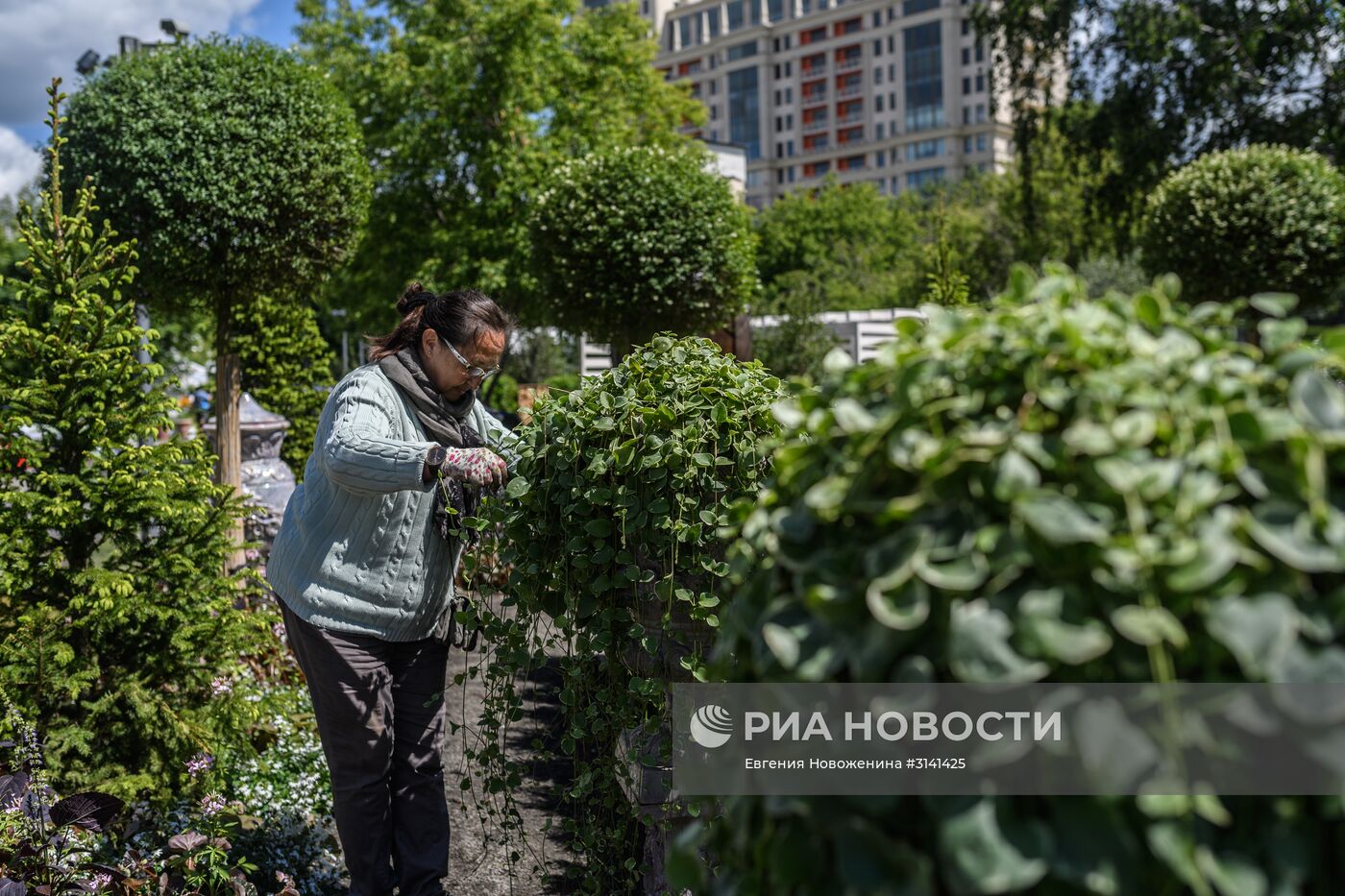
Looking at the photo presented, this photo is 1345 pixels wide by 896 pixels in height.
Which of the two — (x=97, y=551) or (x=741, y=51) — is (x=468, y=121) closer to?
(x=97, y=551)

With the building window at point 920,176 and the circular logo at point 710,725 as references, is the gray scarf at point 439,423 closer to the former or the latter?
the circular logo at point 710,725

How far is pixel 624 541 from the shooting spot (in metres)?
2.21

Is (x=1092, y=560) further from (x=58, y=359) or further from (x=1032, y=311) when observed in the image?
(x=58, y=359)

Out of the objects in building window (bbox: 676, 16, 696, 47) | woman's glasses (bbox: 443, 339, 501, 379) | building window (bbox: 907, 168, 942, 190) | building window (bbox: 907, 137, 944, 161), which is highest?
building window (bbox: 676, 16, 696, 47)

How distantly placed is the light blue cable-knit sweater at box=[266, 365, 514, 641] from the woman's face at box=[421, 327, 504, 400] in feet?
0.41

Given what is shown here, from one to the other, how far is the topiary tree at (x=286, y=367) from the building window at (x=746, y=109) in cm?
6720

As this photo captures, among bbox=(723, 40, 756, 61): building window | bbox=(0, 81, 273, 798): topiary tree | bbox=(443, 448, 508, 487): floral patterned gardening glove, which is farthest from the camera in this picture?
bbox=(723, 40, 756, 61): building window

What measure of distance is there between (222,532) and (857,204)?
126ft

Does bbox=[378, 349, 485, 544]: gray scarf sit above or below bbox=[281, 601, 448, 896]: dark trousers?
above

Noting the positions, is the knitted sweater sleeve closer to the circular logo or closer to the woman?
the woman

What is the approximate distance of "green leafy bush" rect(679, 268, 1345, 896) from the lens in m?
0.82

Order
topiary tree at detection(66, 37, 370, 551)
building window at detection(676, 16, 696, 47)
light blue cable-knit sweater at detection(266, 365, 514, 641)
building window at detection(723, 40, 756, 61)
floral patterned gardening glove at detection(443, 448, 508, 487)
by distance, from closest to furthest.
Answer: floral patterned gardening glove at detection(443, 448, 508, 487) < light blue cable-knit sweater at detection(266, 365, 514, 641) < topiary tree at detection(66, 37, 370, 551) < building window at detection(723, 40, 756, 61) < building window at detection(676, 16, 696, 47)

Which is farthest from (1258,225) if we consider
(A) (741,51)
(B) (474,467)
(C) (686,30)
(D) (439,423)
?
(C) (686,30)

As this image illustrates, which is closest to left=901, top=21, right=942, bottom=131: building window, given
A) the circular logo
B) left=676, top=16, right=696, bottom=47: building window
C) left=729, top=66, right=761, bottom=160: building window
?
left=729, top=66, right=761, bottom=160: building window
